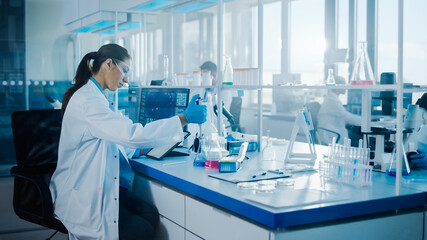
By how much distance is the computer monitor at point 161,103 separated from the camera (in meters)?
3.11

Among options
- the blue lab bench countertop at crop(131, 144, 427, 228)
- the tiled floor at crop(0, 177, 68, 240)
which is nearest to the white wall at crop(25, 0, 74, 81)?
the tiled floor at crop(0, 177, 68, 240)

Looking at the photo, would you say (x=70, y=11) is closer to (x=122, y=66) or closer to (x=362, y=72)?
(x=122, y=66)

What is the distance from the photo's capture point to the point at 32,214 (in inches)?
101

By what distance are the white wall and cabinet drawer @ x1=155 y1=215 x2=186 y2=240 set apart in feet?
15.8

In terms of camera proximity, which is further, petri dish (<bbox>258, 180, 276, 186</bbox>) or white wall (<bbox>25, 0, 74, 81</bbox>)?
white wall (<bbox>25, 0, 74, 81</bbox>)

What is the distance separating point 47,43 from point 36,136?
4.10m

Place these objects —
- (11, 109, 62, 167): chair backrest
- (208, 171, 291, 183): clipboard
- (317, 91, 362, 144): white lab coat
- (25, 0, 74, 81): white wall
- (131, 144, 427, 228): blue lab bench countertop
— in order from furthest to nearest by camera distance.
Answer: (25, 0, 74, 81): white wall < (317, 91, 362, 144): white lab coat < (11, 109, 62, 167): chair backrest < (208, 171, 291, 183): clipboard < (131, 144, 427, 228): blue lab bench countertop

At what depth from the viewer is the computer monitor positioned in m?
3.11

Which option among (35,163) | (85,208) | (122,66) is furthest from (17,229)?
(122,66)

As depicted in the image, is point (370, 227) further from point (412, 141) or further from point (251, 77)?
point (251, 77)

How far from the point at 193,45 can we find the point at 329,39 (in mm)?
2946

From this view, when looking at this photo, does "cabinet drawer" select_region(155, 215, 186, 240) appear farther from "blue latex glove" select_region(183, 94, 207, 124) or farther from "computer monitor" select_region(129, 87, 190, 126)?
"computer monitor" select_region(129, 87, 190, 126)

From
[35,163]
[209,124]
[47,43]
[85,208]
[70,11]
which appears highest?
[70,11]

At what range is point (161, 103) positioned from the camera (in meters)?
3.21
